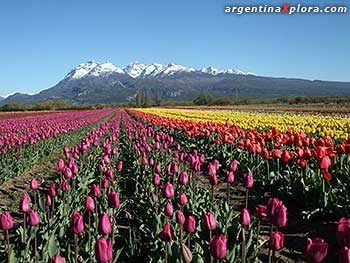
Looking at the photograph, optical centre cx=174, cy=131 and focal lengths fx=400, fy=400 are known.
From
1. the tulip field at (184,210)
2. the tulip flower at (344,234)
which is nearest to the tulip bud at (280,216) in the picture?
the tulip field at (184,210)

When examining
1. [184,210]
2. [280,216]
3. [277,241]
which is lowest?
[184,210]

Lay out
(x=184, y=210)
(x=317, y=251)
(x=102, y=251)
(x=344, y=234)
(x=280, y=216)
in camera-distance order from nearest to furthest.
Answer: (x=317, y=251)
(x=344, y=234)
(x=102, y=251)
(x=280, y=216)
(x=184, y=210)

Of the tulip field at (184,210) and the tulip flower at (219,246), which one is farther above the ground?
the tulip flower at (219,246)

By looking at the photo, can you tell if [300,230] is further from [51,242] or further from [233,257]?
[51,242]

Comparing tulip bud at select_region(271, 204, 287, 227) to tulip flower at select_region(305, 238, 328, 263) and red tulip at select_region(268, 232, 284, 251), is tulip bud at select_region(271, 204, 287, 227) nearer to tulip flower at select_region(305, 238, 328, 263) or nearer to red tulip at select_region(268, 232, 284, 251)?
red tulip at select_region(268, 232, 284, 251)

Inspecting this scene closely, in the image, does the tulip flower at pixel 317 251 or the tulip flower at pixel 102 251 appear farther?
the tulip flower at pixel 102 251

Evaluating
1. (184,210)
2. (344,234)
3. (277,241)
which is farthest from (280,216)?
(184,210)

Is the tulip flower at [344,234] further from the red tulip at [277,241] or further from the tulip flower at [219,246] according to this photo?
the tulip flower at [219,246]

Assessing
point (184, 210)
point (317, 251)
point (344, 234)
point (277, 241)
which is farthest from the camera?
point (184, 210)

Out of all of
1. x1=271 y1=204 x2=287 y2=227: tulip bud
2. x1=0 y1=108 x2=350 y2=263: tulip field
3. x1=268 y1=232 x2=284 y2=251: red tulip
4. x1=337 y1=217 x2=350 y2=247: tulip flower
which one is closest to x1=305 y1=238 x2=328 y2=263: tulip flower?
x1=0 y1=108 x2=350 y2=263: tulip field

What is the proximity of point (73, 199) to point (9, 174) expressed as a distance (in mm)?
3977

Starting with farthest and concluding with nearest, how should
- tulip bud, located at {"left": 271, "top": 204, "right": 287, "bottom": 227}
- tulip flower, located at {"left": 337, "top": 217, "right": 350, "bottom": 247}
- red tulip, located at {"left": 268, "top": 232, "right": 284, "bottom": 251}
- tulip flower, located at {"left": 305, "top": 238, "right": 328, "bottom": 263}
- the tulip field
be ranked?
the tulip field
tulip bud, located at {"left": 271, "top": 204, "right": 287, "bottom": 227}
red tulip, located at {"left": 268, "top": 232, "right": 284, "bottom": 251}
tulip flower, located at {"left": 337, "top": 217, "right": 350, "bottom": 247}
tulip flower, located at {"left": 305, "top": 238, "right": 328, "bottom": 263}

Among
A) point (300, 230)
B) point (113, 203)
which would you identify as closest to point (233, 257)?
point (113, 203)

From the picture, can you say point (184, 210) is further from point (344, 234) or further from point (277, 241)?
point (344, 234)
